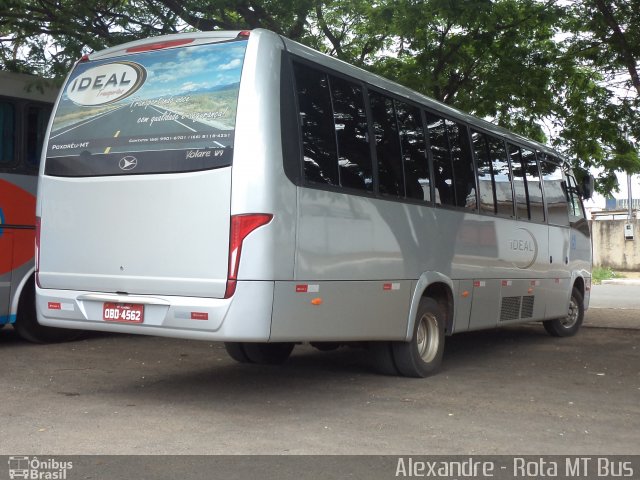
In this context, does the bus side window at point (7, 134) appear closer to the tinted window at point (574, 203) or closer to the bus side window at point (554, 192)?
the bus side window at point (554, 192)

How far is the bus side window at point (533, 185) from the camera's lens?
11.7 meters

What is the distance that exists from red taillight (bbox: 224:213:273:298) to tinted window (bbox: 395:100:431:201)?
231 cm

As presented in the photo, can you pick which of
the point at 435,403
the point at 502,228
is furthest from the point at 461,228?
the point at 435,403

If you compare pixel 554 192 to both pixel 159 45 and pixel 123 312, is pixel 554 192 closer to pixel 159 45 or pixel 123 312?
pixel 159 45

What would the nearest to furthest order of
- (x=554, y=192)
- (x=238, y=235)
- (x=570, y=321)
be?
(x=238, y=235)
(x=554, y=192)
(x=570, y=321)

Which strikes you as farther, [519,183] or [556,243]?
[556,243]

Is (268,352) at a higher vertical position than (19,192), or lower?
lower

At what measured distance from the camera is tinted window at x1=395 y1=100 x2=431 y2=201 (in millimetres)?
8602

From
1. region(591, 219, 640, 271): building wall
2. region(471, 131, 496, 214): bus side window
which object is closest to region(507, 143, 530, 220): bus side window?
region(471, 131, 496, 214): bus side window

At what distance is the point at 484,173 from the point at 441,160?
3.92 feet

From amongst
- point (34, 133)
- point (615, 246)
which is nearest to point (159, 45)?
point (34, 133)

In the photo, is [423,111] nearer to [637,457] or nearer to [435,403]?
[435,403]

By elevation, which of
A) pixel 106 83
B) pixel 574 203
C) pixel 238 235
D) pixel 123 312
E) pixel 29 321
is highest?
pixel 106 83

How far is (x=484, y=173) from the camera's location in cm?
1030
